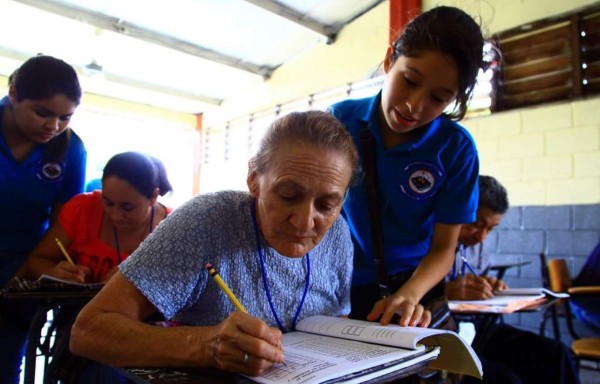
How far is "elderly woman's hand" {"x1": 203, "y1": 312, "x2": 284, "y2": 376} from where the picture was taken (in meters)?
0.72

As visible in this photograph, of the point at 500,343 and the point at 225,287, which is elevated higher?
the point at 225,287

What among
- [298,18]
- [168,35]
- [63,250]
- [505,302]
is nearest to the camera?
[63,250]

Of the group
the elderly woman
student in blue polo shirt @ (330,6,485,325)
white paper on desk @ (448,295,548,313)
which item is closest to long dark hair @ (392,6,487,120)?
student in blue polo shirt @ (330,6,485,325)

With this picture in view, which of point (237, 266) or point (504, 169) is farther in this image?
point (504, 169)

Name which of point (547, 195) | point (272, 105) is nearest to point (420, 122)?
point (547, 195)

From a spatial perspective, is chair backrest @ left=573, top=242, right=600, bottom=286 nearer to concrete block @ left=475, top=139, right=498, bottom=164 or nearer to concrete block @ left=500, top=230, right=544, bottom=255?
concrete block @ left=500, top=230, right=544, bottom=255

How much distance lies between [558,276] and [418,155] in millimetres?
2064

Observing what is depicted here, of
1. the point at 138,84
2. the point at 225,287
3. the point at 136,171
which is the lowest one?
the point at 225,287

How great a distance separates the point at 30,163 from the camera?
1909mm

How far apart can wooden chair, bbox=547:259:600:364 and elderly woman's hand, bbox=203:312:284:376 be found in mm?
2245

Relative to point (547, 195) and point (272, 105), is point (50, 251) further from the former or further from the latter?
point (272, 105)

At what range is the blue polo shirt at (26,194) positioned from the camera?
188 centimetres

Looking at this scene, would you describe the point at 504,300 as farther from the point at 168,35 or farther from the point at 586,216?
the point at 168,35

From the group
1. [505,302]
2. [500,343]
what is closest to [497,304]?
A: [505,302]
